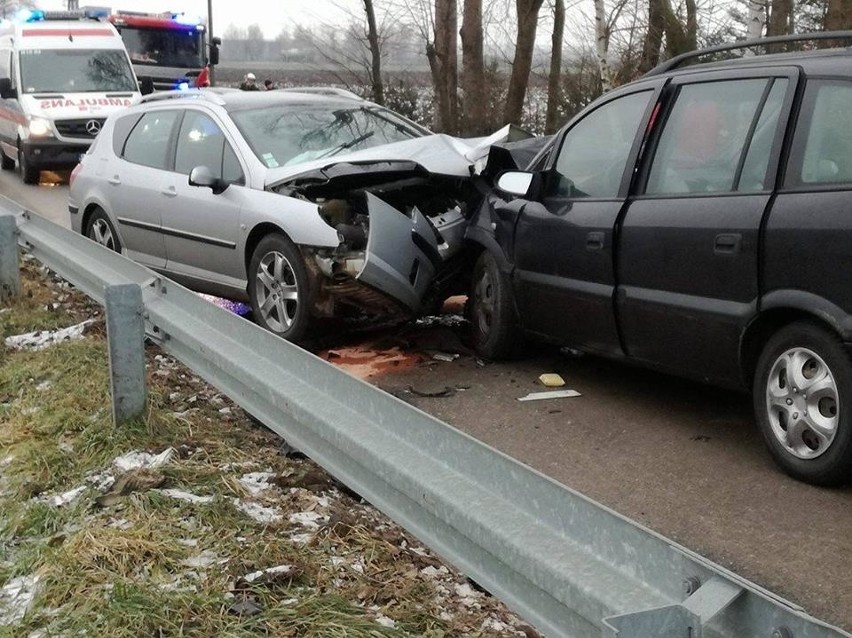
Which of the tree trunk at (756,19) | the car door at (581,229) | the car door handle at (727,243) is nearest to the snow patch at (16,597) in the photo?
the car door handle at (727,243)

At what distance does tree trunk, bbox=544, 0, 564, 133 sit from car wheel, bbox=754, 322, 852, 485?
50.5 feet

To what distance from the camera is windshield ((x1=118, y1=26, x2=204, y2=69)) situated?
89.2 feet

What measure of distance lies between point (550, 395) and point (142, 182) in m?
4.20

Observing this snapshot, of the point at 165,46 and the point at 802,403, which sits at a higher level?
the point at 165,46

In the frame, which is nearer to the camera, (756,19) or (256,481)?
(256,481)

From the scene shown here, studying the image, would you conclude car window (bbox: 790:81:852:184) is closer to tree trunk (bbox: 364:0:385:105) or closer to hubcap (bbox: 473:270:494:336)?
hubcap (bbox: 473:270:494:336)

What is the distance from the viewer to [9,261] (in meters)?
7.21

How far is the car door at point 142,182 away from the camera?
28.1 feet

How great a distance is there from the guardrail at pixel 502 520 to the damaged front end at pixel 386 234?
2756 millimetres

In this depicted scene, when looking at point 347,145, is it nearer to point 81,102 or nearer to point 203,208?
point 203,208

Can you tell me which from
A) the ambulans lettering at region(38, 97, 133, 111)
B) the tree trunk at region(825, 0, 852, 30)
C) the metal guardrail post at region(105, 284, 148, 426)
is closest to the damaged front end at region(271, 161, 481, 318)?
the metal guardrail post at region(105, 284, 148, 426)

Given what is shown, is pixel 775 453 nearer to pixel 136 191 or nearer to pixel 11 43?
pixel 136 191

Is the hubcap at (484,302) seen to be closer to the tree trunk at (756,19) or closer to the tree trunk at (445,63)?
the tree trunk at (756,19)

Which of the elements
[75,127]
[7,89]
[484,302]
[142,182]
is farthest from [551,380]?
[7,89]
